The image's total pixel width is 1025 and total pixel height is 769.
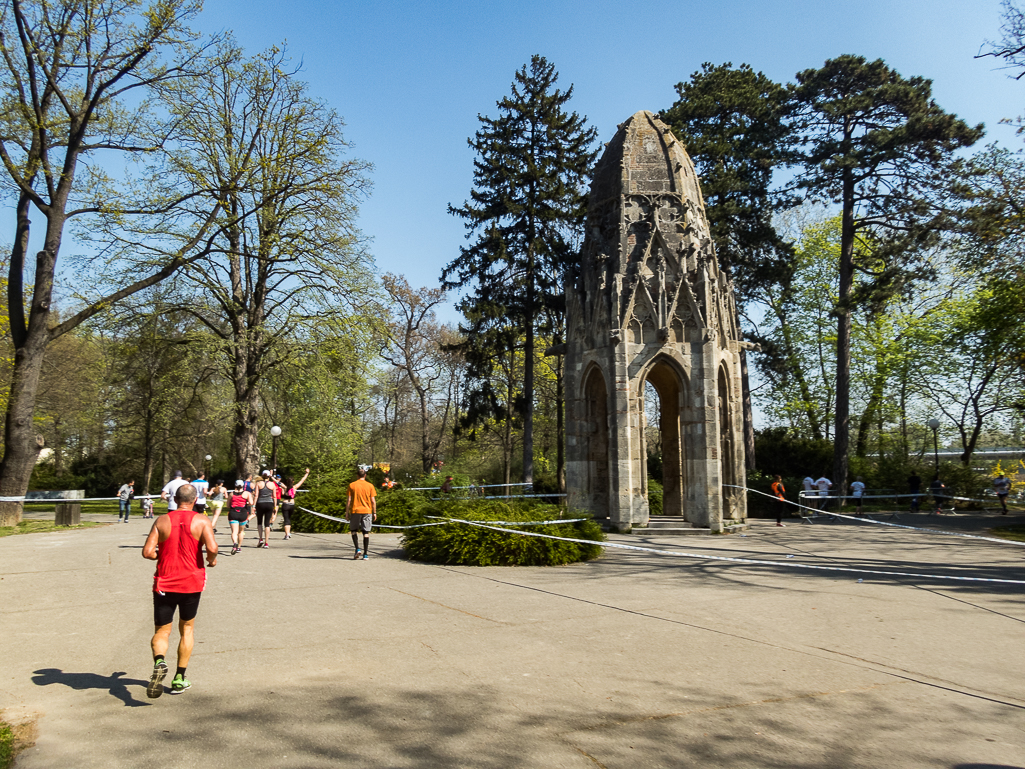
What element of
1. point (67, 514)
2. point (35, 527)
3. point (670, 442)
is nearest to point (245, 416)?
point (67, 514)

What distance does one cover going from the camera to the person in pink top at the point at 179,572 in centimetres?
520

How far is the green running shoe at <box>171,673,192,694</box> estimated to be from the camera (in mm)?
4988

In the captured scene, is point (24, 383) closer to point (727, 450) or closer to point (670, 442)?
point (670, 442)

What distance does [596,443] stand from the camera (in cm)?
1900

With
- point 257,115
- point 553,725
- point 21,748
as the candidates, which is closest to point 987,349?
point 257,115

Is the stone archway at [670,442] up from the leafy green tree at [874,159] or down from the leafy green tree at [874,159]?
down

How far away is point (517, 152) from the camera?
95.9ft

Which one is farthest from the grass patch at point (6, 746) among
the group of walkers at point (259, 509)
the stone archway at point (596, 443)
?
the stone archway at point (596, 443)

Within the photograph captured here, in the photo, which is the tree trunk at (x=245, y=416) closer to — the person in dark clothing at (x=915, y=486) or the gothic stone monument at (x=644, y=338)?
the gothic stone monument at (x=644, y=338)

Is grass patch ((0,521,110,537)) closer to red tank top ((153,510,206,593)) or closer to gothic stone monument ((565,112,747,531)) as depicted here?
gothic stone monument ((565,112,747,531))

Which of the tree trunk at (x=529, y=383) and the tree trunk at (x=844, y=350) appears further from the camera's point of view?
the tree trunk at (x=529, y=383)

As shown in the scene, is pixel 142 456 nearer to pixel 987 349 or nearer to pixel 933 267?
pixel 933 267

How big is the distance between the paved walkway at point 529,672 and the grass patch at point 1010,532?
8061 mm

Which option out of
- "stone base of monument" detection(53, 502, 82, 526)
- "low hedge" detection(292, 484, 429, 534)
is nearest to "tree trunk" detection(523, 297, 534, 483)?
"low hedge" detection(292, 484, 429, 534)
